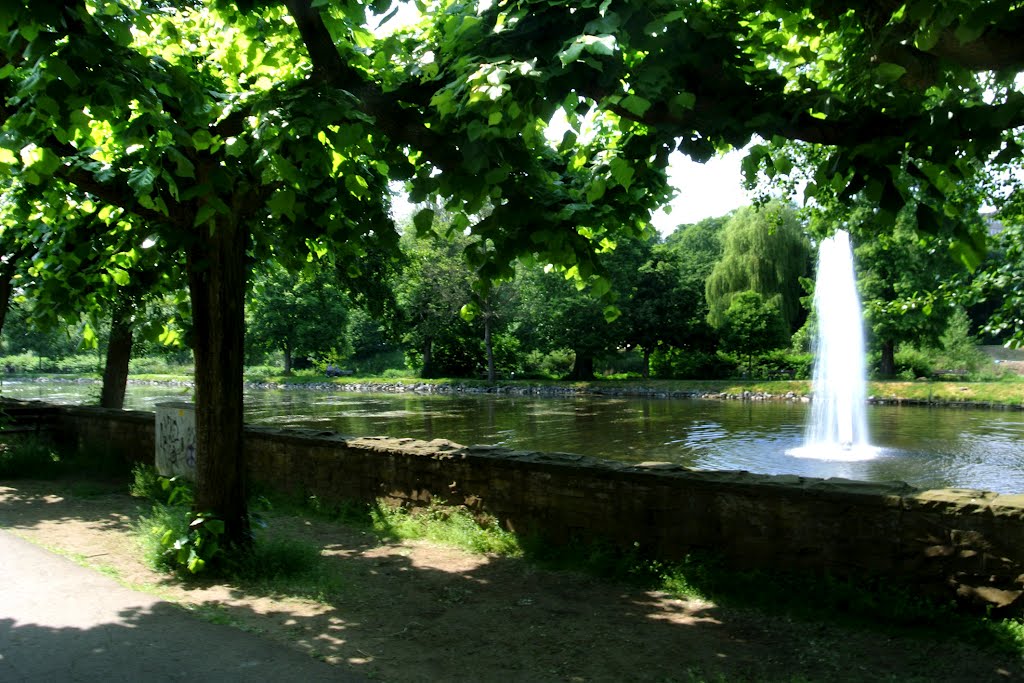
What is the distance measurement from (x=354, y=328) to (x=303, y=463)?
60.7 metres

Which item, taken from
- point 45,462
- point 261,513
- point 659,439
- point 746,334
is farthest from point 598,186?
point 746,334

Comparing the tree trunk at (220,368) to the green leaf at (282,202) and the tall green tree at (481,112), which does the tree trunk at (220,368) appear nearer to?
the tall green tree at (481,112)

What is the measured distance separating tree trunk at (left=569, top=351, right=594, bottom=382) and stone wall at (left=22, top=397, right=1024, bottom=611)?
39149 millimetres

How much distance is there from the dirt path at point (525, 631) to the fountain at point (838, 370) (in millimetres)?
13105

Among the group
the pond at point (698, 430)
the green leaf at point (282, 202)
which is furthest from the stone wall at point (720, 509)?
the pond at point (698, 430)

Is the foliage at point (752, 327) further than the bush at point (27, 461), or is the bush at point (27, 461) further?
the foliage at point (752, 327)

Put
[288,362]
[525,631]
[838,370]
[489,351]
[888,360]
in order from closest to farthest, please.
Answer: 1. [525,631]
2. [838,370]
3. [888,360]
4. [489,351]
5. [288,362]

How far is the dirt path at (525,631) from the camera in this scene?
4625mm

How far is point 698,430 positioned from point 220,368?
18.9m

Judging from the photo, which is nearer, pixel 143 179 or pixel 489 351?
pixel 143 179

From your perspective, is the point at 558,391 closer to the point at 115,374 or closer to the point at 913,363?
the point at 913,363

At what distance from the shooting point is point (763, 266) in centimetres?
4866

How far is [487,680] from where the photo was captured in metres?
4.47

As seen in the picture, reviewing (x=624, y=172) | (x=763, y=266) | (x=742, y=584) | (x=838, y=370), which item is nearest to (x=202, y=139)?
(x=624, y=172)
